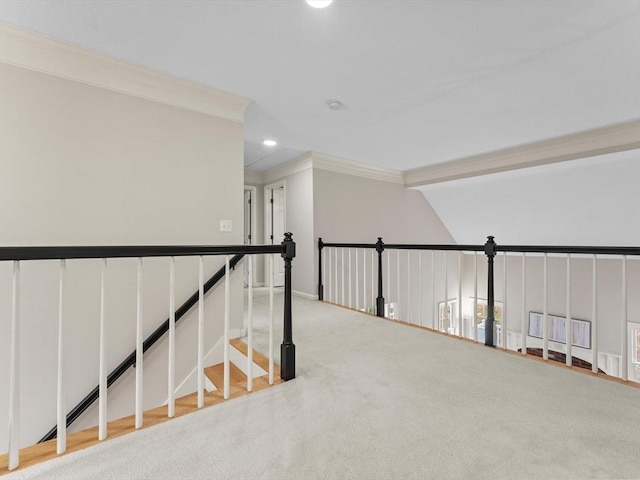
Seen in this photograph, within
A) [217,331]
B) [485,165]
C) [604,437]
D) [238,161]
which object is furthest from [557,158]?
[217,331]

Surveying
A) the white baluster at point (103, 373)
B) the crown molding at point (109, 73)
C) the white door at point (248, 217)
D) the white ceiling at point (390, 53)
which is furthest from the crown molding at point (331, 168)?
the white baluster at point (103, 373)

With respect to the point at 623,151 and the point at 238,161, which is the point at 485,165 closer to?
the point at 623,151

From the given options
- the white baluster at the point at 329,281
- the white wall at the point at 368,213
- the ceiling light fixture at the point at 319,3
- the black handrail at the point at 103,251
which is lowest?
the white baluster at the point at 329,281

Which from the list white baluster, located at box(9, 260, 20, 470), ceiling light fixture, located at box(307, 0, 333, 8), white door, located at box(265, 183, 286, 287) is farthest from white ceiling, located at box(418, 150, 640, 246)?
white baluster, located at box(9, 260, 20, 470)

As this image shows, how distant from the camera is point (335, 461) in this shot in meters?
1.21

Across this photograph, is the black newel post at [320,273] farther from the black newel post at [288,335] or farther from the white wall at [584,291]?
the white wall at [584,291]

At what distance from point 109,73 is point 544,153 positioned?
16.9 ft

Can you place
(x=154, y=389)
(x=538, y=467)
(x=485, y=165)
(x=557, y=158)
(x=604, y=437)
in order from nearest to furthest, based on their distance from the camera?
1. (x=538, y=467)
2. (x=604, y=437)
3. (x=154, y=389)
4. (x=557, y=158)
5. (x=485, y=165)

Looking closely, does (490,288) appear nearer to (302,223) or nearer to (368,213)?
(302,223)

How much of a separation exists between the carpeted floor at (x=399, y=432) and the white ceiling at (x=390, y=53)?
7.47 ft

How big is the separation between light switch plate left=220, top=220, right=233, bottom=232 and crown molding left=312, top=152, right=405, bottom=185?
213 centimetres

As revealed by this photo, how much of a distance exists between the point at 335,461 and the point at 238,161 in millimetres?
2664

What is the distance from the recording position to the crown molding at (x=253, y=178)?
578cm

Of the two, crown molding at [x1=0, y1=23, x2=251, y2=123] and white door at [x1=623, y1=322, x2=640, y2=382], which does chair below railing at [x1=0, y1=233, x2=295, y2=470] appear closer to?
crown molding at [x1=0, y1=23, x2=251, y2=123]
